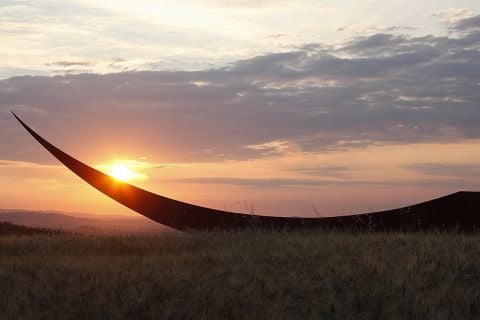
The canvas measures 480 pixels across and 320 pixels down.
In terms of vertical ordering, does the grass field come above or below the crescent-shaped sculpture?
below

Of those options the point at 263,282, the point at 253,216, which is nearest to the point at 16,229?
the point at 253,216

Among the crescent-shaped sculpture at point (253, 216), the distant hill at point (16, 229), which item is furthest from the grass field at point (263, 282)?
the distant hill at point (16, 229)

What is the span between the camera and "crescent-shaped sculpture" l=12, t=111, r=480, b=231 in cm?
1189

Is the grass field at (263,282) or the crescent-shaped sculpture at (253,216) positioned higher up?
the crescent-shaped sculpture at (253,216)

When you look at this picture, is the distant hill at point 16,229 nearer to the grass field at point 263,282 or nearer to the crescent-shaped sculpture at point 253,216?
the crescent-shaped sculpture at point 253,216

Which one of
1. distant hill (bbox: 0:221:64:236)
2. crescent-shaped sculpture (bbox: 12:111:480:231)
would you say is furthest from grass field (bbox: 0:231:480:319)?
distant hill (bbox: 0:221:64:236)

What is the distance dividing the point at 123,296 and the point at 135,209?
262 inches

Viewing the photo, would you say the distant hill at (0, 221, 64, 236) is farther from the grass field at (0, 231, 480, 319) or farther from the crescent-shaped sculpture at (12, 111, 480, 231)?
the grass field at (0, 231, 480, 319)

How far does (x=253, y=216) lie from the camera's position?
12.6m

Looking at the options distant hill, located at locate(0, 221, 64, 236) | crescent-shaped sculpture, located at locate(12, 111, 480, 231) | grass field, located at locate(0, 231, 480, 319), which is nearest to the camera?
grass field, located at locate(0, 231, 480, 319)

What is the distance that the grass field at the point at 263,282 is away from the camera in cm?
577

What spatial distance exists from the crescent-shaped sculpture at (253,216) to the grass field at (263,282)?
222 cm

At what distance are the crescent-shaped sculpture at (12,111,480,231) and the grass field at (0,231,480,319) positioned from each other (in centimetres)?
222

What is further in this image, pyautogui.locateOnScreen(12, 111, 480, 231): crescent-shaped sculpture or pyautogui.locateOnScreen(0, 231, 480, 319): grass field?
pyautogui.locateOnScreen(12, 111, 480, 231): crescent-shaped sculpture
